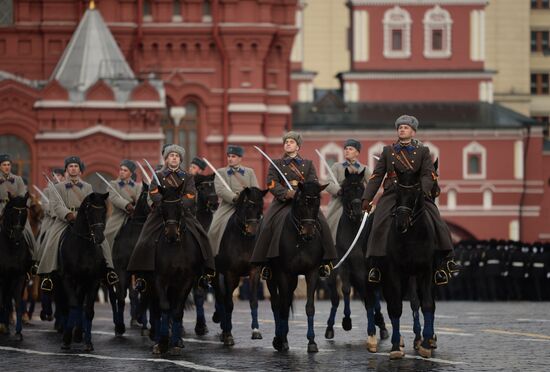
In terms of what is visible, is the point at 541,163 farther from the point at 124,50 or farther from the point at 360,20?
the point at 124,50

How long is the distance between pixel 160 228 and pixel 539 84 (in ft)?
321

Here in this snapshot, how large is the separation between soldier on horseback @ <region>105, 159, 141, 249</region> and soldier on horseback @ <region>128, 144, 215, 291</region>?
5.07 metres

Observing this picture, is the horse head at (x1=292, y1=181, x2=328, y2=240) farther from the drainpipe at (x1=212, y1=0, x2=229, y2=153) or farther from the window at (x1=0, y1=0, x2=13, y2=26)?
the window at (x1=0, y1=0, x2=13, y2=26)

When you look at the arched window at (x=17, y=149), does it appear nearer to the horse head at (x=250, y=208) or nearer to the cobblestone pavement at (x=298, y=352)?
the cobblestone pavement at (x=298, y=352)

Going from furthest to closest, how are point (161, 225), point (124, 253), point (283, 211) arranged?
point (124, 253)
point (283, 211)
point (161, 225)

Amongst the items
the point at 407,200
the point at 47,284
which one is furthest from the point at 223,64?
the point at 407,200

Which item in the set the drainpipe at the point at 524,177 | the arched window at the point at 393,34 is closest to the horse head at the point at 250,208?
the drainpipe at the point at 524,177

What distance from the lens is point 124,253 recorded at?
26.2m

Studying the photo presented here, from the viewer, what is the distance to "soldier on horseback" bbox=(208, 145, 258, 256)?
25.1 m

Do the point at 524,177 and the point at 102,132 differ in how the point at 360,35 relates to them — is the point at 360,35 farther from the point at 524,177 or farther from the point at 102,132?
the point at 102,132

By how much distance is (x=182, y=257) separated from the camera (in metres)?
21.6

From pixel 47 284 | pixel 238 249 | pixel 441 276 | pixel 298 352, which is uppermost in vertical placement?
pixel 238 249

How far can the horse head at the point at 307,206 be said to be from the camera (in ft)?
69.6

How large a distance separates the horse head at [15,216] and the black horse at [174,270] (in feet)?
11.3
